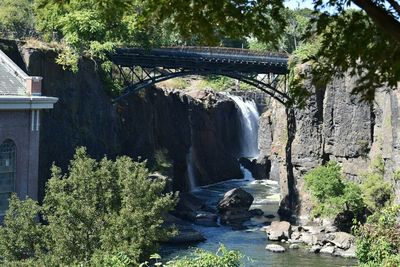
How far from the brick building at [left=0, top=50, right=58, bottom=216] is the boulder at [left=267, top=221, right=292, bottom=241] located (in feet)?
47.3

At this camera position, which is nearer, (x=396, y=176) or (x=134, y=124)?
(x=396, y=176)

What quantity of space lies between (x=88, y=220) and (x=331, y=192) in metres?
21.7

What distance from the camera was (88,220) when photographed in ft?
74.3

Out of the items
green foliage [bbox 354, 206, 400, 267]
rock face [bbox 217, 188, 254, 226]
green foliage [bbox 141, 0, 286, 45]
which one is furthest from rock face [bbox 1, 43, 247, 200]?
green foliage [bbox 141, 0, 286, 45]

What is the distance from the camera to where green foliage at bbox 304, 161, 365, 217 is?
40500mm

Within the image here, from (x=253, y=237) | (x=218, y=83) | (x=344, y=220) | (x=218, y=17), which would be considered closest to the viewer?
(x=218, y=17)

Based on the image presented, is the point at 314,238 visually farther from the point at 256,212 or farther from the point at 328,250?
the point at 256,212

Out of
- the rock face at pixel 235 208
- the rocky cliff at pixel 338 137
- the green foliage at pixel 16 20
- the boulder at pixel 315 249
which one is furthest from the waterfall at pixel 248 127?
the boulder at pixel 315 249

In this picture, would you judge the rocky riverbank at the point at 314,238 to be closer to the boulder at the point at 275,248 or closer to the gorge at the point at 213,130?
the boulder at the point at 275,248

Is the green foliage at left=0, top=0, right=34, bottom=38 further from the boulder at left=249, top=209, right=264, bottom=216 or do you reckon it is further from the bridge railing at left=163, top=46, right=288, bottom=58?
the boulder at left=249, top=209, right=264, bottom=216

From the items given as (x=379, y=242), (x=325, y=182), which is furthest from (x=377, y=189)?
(x=379, y=242)

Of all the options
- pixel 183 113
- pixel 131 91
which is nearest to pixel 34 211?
pixel 131 91

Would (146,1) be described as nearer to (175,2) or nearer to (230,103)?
(175,2)

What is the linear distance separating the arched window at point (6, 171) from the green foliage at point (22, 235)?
545 centimetres
